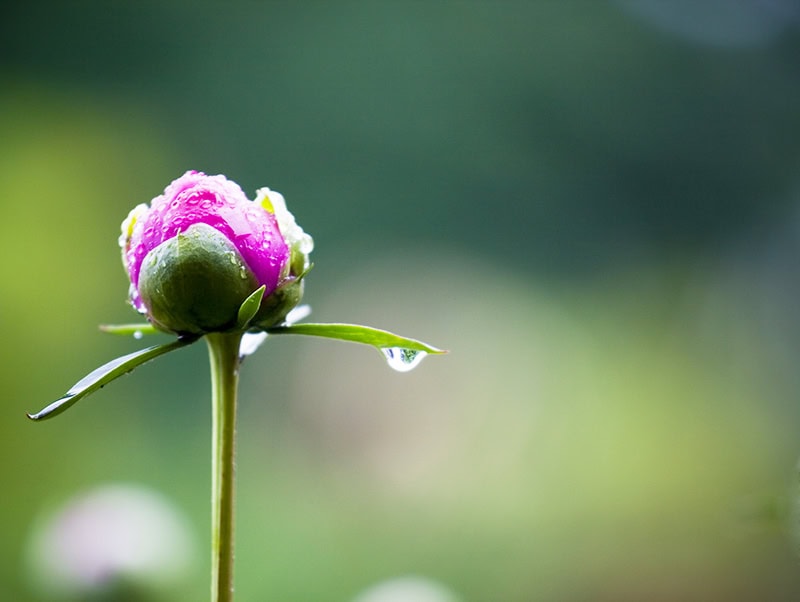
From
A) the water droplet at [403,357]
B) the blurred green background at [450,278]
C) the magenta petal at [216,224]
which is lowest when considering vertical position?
the water droplet at [403,357]

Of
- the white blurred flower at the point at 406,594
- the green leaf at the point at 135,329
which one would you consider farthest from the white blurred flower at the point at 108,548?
the green leaf at the point at 135,329

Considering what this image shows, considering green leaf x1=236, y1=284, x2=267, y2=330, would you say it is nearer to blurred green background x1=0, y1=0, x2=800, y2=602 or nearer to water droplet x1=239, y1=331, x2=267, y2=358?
water droplet x1=239, y1=331, x2=267, y2=358

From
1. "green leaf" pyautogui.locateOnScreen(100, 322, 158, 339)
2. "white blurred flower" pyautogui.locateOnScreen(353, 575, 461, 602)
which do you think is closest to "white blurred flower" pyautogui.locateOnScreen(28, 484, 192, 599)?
"white blurred flower" pyautogui.locateOnScreen(353, 575, 461, 602)

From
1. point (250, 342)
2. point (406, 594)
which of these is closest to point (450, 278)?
→ point (406, 594)

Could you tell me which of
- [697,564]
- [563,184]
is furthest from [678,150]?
[697,564]

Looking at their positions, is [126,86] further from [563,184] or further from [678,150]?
[678,150]

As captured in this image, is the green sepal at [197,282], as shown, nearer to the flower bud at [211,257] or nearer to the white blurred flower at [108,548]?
the flower bud at [211,257]
